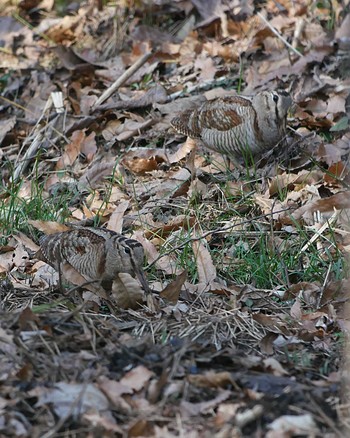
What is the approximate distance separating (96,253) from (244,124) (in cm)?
231

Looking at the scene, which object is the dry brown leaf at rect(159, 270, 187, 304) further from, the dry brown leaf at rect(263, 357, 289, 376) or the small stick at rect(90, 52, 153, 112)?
the small stick at rect(90, 52, 153, 112)

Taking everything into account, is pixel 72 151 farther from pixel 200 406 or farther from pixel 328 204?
pixel 200 406

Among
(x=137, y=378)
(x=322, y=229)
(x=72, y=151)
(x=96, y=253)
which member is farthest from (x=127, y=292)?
(x=72, y=151)

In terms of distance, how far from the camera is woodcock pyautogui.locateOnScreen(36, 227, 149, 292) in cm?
530

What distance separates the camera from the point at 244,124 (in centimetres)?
721

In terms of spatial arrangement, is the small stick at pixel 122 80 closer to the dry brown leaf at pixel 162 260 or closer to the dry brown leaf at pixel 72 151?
the dry brown leaf at pixel 72 151

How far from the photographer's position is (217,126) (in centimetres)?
730

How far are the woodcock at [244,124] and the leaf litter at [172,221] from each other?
0.18 meters

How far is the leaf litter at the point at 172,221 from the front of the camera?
380 cm

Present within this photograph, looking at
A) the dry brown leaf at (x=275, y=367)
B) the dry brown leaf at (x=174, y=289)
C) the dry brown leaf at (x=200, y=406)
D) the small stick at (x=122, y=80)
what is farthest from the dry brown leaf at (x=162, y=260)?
the small stick at (x=122, y=80)

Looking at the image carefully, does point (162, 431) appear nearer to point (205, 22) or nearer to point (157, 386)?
point (157, 386)

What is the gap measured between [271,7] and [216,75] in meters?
1.33

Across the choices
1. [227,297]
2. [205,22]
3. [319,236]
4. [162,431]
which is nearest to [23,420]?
[162,431]

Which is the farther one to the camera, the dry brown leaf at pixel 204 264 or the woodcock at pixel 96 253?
the dry brown leaf at pixel 204 264
